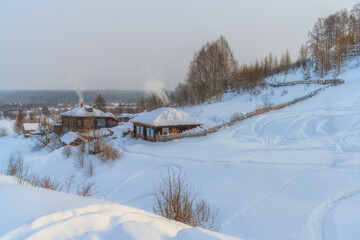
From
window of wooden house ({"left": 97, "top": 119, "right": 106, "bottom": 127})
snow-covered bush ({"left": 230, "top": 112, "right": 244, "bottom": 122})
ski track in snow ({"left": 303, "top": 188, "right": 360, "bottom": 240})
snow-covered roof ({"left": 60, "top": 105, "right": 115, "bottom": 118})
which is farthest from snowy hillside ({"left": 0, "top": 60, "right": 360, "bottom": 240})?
window of wooden house ({"left": 97, "top": 119, "right": 106, "bottom": 127})

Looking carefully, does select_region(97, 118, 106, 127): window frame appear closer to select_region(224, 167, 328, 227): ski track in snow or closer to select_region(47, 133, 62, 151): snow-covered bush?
select_region(47, 133, 62, 151): snow-covered bush

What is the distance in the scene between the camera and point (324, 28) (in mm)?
54938

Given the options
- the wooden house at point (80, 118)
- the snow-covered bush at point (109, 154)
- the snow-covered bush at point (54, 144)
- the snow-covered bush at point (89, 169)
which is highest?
the wooden house at point (80, 118)

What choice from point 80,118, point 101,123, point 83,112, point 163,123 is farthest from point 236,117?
point 101,123

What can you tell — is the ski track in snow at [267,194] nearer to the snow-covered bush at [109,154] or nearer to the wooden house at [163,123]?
the snow-covered bush at [109,154]

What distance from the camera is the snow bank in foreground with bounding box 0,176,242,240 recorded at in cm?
324

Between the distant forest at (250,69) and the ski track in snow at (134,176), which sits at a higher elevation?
the distant forest at (250,69)

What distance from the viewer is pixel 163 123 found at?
23.2 metres

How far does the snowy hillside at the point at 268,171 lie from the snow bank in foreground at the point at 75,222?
0.40 ft

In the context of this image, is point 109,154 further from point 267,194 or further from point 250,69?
point 250,69

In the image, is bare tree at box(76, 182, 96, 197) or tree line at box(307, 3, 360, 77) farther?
tree line at box(307, 3, 360, 77)

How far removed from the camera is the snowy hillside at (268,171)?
22.6 feet

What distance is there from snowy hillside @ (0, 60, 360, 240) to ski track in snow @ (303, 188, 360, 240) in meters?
0.03

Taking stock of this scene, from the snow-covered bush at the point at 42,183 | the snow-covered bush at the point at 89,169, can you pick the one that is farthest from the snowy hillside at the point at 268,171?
the snow-covered bush at the point at 42,183
